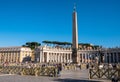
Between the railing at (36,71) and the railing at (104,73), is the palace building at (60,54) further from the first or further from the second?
the railing at (104,73)

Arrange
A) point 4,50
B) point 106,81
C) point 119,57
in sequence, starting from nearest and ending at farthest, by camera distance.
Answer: point 106,81
point 119,57
point 4,50

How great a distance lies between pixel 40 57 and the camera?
122375 mm

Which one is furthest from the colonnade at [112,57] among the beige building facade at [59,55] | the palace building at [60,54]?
the beige building facade at [59,55]

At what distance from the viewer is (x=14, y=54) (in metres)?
133

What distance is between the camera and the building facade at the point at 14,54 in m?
130

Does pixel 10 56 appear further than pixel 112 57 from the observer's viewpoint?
Yes

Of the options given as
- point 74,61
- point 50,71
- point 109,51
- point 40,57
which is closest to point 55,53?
point 40,57

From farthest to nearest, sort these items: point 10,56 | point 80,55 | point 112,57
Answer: point 10,56, point 80,55, point 112,57

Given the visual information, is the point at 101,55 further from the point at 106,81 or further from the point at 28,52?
the point at 106,81

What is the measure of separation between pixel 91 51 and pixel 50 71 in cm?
9173

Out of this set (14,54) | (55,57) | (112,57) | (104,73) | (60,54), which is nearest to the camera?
(104,73)

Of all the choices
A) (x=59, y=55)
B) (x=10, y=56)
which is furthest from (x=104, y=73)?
(x=10, y=56)

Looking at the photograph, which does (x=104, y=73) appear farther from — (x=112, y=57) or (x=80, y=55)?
(x=80, y=55)

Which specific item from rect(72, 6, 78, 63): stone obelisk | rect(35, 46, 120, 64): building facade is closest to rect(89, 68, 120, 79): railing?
rect(72, 6, 78, 63): stone obelisk
